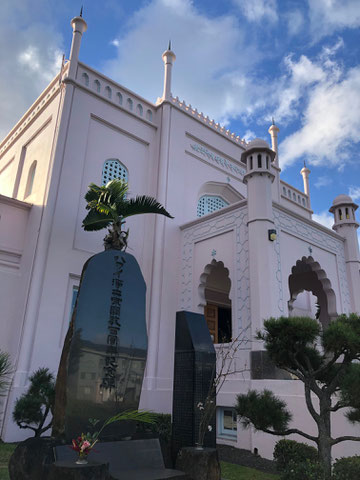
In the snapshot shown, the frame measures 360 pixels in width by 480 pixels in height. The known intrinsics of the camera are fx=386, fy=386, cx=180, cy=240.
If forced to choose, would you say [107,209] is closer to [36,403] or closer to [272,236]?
[36,403]

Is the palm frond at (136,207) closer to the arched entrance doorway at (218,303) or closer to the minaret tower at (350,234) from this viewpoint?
the arched entrance doorway at (218,303)

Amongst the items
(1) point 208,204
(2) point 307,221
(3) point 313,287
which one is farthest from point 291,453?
(1) point 208,204

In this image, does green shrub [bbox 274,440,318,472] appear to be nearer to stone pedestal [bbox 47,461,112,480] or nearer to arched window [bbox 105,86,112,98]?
stone pedestal [bbox 47,461,112,480]

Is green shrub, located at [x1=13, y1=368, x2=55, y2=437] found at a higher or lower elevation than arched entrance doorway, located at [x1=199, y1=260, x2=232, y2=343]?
lower

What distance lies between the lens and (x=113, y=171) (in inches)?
497

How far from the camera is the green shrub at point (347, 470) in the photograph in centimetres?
488

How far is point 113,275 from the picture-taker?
20.5ft

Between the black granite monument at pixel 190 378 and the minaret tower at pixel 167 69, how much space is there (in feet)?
31.7

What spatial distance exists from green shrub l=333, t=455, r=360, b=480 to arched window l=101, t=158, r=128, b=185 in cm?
961

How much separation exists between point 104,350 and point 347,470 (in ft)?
11.9

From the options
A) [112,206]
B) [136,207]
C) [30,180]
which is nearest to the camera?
[112,206]

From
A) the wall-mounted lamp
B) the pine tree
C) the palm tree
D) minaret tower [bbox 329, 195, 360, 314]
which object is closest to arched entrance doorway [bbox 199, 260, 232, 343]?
minaret tower [bbox 329, 195, 360, 314]

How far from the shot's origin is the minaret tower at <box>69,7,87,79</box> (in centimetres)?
1212

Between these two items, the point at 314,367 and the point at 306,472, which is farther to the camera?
the point at 314,367
